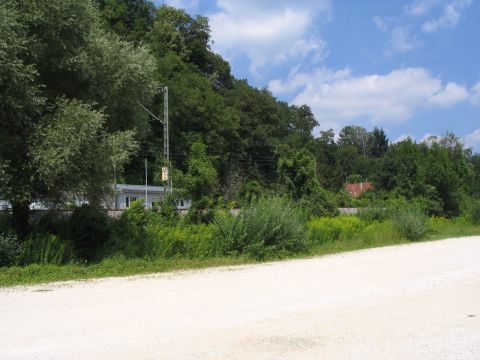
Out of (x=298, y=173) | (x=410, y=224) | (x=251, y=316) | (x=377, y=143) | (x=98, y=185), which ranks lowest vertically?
(x=251, y=316)

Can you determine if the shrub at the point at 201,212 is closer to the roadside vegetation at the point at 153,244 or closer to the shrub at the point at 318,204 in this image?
the roadside vegetation at the point at 153,244

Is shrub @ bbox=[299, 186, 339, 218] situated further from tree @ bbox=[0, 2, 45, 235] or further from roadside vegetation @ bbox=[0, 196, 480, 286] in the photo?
tree @ bbox=[0, 2, 45, 235]

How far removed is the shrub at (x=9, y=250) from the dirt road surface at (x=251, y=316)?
8.76 feet

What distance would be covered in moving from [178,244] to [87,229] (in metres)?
3.06

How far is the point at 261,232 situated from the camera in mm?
17047

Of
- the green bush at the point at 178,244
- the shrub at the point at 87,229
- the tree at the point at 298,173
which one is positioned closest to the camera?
the green bush at the point at 178,244

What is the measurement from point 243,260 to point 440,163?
2729cm

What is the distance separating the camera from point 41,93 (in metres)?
15.6

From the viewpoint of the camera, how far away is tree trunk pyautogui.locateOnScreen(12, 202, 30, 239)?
1616 cm

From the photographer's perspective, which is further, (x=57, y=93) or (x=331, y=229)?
(x=331, y=229)

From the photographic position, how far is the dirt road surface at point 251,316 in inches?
253

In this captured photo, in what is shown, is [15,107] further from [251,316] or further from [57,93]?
[251,316]

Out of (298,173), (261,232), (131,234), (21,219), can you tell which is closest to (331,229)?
(298,173)

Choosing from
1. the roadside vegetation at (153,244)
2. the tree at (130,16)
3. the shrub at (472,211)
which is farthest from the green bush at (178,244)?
the tree at (130,16)
